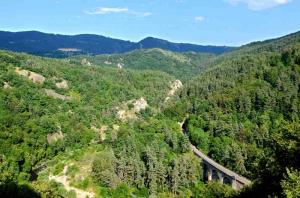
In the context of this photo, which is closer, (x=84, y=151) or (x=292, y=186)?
(x=292, y=186)

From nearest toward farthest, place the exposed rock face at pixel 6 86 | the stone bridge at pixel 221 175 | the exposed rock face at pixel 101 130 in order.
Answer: the stone bridge at pixel 221 175
the exposed rock face at pixel 101 130
the exposed rock face at pixel 6 86

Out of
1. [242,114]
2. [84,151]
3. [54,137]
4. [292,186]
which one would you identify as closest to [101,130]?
[54,137]

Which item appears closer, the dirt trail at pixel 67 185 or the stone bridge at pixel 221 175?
the dirt trail at pixel 67 185

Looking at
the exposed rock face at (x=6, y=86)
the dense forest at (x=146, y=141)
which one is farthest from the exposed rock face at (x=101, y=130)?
the exposed rock face at (x=6, y=86)

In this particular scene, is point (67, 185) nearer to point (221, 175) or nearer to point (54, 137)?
point (221, 175)

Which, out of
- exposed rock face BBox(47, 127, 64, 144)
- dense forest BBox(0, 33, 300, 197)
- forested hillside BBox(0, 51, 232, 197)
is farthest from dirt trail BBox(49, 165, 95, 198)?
exposed rock face BBox(47, 127, 64, 144)

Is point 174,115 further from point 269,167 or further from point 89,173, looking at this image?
point 269,167

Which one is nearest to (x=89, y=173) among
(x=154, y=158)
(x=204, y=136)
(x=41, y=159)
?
(x=154, y=158)

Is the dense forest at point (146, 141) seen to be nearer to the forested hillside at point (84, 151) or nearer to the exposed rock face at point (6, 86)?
the forested hillside at point (84, 151)
